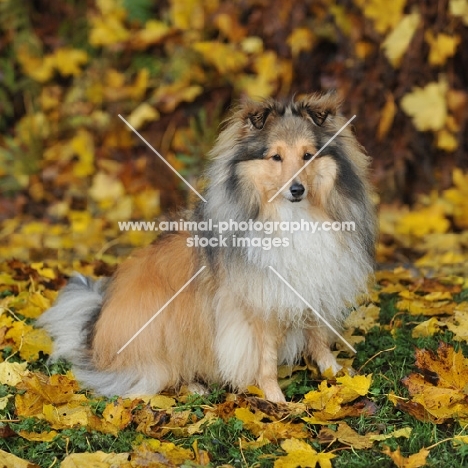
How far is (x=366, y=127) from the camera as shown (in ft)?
22.1

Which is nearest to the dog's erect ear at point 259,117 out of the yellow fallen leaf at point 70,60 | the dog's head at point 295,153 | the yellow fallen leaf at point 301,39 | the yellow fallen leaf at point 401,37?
the dog's head at point 295,153

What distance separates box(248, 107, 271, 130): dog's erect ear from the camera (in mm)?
3465

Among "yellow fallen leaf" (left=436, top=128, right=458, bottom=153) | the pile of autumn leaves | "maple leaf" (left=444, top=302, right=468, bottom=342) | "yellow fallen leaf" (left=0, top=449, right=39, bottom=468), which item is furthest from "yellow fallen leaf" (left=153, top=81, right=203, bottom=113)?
"yellow fallen leaf" (left=0, top=449, right=39, bottom=468)

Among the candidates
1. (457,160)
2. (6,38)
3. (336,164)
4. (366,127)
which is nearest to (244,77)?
(366,127)

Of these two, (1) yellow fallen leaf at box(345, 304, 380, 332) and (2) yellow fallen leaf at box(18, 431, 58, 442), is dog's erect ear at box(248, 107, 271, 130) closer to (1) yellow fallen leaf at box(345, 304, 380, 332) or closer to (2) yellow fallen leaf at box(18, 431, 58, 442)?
(1) yellow fallen leaf at box(345, 304, 380, 332)

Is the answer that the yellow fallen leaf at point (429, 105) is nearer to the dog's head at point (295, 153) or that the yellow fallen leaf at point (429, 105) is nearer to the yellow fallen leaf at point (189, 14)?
the yellow fallen leaf at point (189, 14)

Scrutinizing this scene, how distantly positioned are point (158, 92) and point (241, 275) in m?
4.39

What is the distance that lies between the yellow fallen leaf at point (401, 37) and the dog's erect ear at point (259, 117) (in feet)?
10.9

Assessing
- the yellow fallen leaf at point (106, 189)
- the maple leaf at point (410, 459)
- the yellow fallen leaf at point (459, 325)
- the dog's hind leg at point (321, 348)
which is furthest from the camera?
the yellow fallen leaf at point (106, 189)

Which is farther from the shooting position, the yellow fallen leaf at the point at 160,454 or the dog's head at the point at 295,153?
the dog's head at the point at 295,153

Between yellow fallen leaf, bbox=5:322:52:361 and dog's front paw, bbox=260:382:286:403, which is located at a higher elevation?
yellow fallen leaf, bbox=5:322:52:361

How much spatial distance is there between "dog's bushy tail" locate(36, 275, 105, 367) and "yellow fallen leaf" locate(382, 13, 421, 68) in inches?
144

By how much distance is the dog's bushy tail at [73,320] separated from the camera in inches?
154

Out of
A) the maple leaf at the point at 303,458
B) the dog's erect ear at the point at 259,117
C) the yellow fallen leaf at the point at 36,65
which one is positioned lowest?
the maple leaf at the point at 303,458
